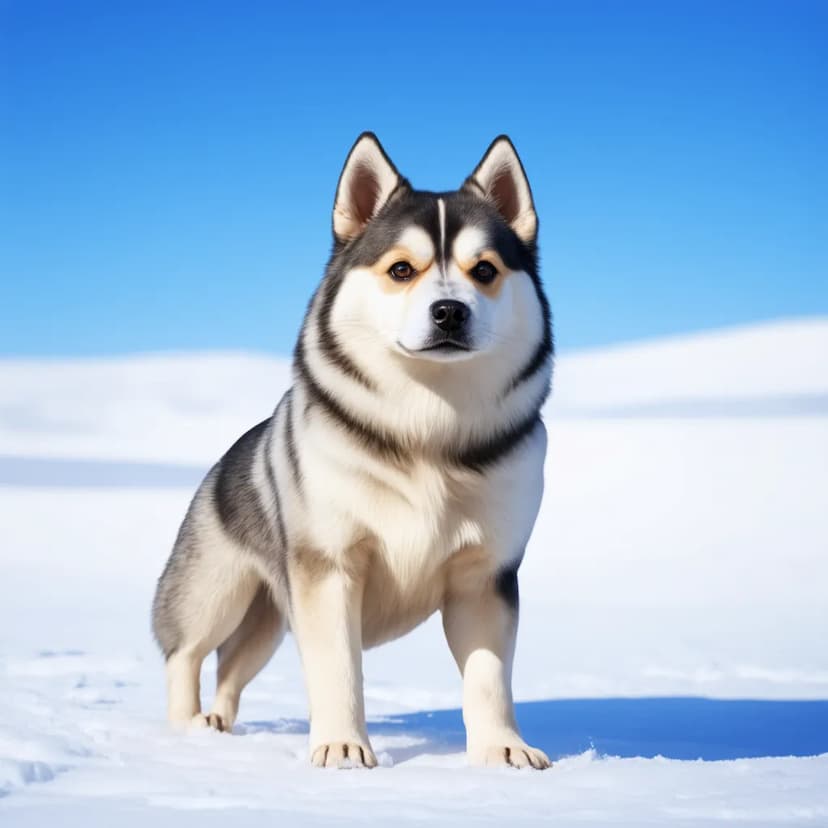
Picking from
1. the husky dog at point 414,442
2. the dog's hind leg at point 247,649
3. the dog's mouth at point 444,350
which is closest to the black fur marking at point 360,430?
the husky dog at point 414,442

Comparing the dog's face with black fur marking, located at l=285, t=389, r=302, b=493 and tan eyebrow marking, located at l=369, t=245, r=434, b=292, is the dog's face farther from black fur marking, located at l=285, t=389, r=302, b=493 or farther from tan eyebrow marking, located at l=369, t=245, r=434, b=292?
black fur marking, located at l=285, t=389, r=302, b=493

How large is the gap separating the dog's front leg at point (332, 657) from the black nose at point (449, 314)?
36.5 inches

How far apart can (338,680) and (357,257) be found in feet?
4.71

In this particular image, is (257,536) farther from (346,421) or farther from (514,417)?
(514,417)

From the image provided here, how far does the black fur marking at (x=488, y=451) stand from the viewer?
13.9 ft

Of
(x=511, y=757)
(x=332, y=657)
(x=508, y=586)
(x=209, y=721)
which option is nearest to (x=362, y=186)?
(x=508, y=586)

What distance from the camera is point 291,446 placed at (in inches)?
177

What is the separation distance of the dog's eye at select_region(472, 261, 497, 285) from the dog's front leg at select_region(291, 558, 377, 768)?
3.55 ft

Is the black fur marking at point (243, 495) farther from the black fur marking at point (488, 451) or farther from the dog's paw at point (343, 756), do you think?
the dog's paw at point (343, 756)

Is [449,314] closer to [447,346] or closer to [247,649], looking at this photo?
[447,346]

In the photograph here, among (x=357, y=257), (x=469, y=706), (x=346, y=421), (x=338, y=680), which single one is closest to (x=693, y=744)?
(x=469, y=706)

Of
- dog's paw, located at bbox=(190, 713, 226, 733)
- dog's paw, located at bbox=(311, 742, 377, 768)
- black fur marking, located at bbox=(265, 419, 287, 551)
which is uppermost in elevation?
black fur marking, located at bbox=(265, 419, 287, 551)

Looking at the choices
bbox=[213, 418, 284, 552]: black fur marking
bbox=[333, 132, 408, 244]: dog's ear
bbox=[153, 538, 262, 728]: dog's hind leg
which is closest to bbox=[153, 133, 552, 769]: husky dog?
bbox=[333, 132, 408, 244]: dog's ear

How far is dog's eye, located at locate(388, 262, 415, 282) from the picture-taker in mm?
4098
